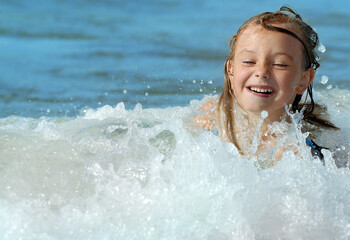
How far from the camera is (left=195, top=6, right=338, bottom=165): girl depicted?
2752mm

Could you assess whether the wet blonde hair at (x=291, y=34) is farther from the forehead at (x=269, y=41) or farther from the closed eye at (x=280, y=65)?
the closed eye at (x=280, y=65)

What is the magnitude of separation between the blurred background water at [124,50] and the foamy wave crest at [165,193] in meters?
1.98

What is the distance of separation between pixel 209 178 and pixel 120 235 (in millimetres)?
380

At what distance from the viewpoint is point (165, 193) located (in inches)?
87.0

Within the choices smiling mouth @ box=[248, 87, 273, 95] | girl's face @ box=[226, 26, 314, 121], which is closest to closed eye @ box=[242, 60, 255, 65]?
girl's face @ box=[226, 26, 314, 121]

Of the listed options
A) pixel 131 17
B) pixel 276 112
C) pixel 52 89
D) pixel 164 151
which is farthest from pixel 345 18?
pixel 164 151

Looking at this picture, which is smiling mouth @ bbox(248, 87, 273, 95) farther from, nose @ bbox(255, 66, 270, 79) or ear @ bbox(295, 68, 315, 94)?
ear @ bbox(295, 68, 315, 94)

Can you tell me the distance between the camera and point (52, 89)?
17.1 ft

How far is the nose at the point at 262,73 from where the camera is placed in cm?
272

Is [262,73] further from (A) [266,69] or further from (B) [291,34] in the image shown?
(B) [291,34]

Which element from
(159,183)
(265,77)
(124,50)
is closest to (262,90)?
(265,77)

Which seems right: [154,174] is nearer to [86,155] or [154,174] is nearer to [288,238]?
[86,155]

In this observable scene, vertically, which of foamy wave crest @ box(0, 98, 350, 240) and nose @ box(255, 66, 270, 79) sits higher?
nose @ box(255, 66, 270, 79)

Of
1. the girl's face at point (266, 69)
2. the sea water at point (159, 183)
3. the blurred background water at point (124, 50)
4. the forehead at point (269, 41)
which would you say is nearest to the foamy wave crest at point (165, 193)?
the sea water at point (159, 183)
